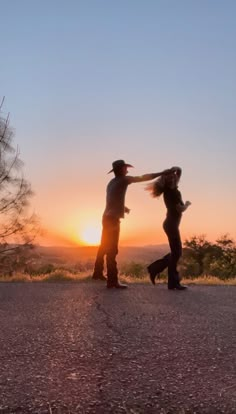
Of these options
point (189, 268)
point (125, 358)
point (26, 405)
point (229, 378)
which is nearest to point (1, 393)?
point (26, 405)

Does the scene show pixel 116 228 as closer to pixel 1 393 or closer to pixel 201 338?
pixel 201 338

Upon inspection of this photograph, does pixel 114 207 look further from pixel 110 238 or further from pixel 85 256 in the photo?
pixel 85 256

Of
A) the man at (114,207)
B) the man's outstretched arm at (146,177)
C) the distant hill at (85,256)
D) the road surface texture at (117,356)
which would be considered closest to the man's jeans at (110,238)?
the man at (114,207)

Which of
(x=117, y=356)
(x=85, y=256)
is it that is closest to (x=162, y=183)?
(x=117, y=356)

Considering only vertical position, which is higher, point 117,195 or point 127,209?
point 117,195

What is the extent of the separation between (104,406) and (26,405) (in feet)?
1.13

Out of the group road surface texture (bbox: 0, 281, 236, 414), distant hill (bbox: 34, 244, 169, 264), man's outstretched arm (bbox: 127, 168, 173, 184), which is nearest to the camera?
road surface texture (bbox: 0, 281, 236, 414)

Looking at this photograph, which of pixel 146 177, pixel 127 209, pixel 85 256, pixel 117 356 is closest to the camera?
pixel 117 356

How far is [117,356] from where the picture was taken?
3168 millimetres

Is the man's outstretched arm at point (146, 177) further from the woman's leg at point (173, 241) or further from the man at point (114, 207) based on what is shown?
the woman's leg at point (173, 241)

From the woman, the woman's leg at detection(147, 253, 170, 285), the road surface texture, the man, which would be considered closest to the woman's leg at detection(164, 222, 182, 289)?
the woman

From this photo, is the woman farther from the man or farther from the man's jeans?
the man's jeans

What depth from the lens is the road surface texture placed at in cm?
236

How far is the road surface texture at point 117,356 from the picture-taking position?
2.36m
